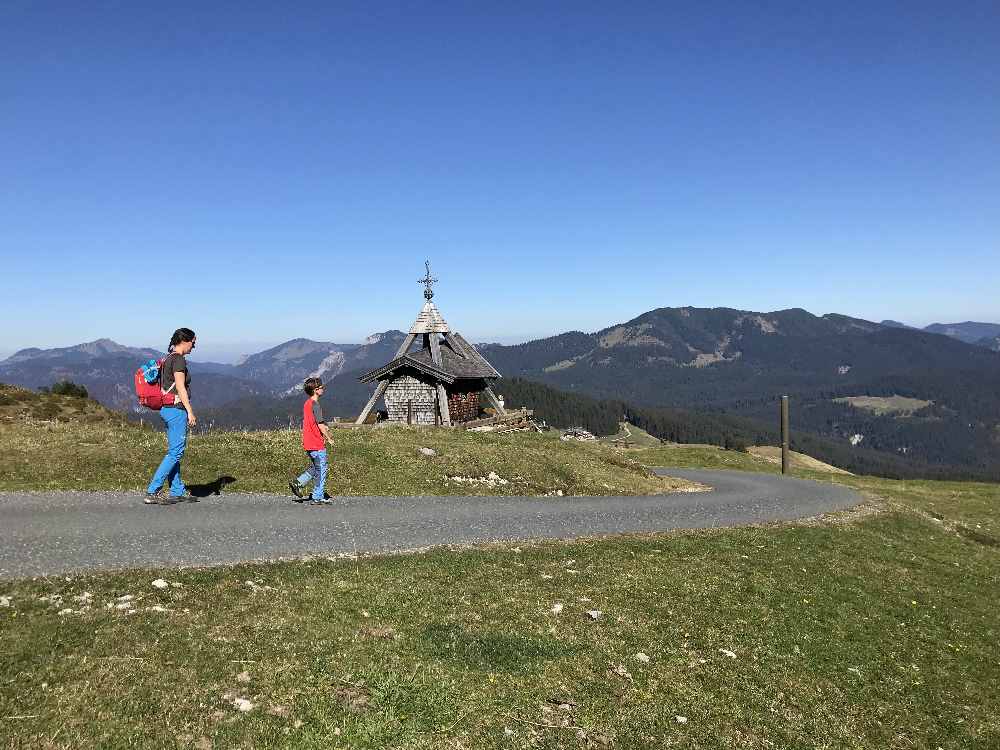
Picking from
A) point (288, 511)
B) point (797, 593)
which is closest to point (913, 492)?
point (797, 593)

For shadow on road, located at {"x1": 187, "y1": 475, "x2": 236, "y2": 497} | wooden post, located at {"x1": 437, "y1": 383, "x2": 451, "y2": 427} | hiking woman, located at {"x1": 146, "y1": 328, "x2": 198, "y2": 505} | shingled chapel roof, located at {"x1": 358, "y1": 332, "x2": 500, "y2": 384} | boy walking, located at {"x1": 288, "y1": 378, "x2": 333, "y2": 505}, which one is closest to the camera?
hiking woman, located at {"x1": 146, "y1": 328, "x2": 198, "y2": 505}

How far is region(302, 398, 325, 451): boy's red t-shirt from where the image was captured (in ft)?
55.5

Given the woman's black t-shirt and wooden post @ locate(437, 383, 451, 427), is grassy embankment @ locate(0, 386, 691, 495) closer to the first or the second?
the woman's black t-shirt

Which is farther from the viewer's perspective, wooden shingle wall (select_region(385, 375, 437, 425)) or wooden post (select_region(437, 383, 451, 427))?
wooden shingle wall (select_region(385, 375, 437, 425))

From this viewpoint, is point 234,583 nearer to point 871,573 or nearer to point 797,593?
point 797,593

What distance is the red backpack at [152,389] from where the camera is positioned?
1502 centimetres

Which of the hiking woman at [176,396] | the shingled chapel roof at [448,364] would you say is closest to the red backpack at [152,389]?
the hiking woman at [176,396]

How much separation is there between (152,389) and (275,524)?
14.4ft

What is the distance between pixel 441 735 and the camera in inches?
273

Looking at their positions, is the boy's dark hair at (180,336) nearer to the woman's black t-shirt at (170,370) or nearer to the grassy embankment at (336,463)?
the woman's black t-shirt at (170,370)

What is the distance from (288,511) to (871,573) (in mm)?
15309

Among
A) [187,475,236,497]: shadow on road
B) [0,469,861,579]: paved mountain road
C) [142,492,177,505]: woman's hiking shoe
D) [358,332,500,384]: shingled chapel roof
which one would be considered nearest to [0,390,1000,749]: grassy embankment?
[0,469,861,579]: paved mountain road

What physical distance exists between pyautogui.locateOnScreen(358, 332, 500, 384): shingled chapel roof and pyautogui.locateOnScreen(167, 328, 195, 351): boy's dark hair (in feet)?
99.3

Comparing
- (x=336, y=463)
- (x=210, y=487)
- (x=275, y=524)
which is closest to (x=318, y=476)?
(x=275, y=524)
